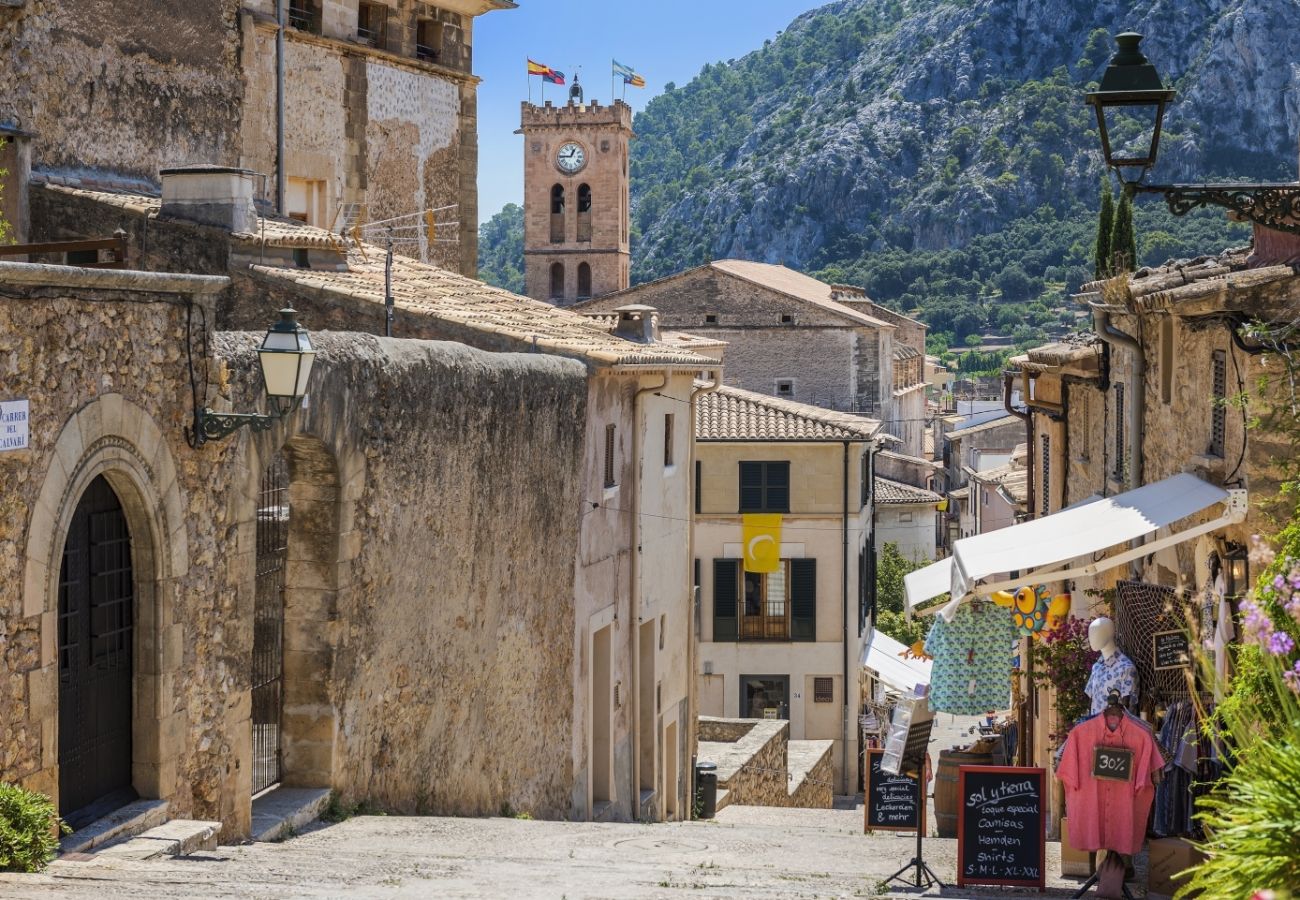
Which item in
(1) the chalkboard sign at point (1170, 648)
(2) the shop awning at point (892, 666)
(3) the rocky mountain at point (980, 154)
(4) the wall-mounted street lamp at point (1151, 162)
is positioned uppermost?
(3) the rocky mountain at point (980, 154)

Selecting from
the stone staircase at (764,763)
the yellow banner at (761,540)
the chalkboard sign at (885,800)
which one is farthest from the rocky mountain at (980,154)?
the chalkboard sign at (885,800)

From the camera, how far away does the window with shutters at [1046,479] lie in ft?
74.8

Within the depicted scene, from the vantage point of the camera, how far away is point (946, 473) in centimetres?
7606

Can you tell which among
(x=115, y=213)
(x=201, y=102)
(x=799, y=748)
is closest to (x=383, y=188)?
(x=201, y=102)

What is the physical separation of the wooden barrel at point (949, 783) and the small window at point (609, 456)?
4.88m

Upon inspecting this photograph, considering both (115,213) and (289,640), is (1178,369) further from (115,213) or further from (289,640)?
(115,213)

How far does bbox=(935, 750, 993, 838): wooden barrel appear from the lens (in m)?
14.9

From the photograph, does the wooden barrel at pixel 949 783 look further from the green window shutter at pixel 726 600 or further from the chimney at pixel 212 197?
the green window shutter at pixel 726 600

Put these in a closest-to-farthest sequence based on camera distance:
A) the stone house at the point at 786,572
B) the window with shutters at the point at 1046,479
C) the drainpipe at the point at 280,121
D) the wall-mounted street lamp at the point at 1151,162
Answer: the wall-mounted street lamp at the point at 1151,162 < the drainpipe at the point at 280,121 < the window with shutters at the point at 1046,479 < the stone house at the point at 786,572

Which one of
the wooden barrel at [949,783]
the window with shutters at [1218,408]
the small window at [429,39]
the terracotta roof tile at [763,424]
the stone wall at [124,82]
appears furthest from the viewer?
the terracotta roof tile at [763,424]

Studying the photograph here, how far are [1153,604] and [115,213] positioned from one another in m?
9.92

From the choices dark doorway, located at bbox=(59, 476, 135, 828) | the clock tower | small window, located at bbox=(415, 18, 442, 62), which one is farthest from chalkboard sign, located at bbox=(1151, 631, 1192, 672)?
the clock tower

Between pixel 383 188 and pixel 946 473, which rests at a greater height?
pixel 383 188

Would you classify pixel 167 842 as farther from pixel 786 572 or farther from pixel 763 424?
pixel 786 572
